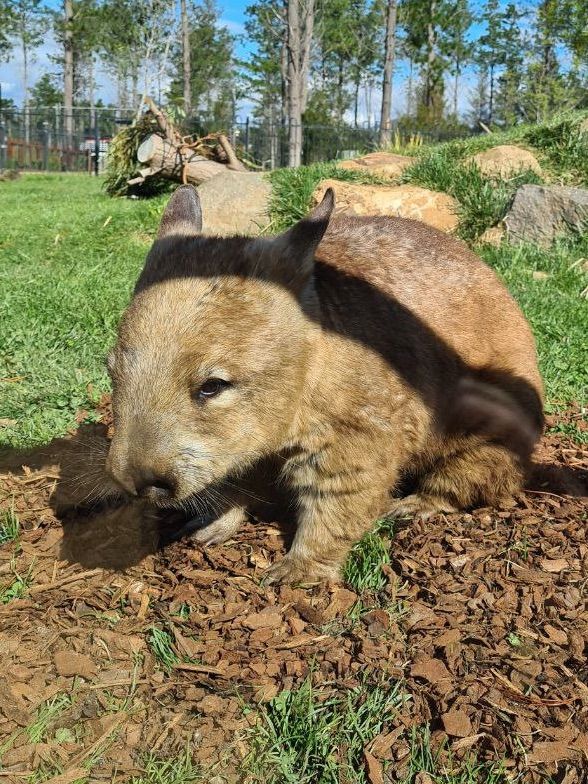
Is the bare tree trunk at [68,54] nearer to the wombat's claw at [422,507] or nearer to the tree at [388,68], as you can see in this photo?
the tree at [388,68]

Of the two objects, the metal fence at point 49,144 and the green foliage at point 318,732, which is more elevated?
the metal fence at point 49,144

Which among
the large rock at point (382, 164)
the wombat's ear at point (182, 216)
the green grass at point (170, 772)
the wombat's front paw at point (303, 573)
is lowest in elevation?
the green grass at point (170, 772)

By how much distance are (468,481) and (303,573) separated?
2.69 feet

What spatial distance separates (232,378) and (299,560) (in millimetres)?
815

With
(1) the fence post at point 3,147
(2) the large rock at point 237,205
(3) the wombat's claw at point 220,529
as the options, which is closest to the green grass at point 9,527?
(3) the wombat's claw at point 220,529

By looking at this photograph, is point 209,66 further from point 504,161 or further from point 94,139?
point 504,161

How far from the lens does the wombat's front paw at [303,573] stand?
2.69m

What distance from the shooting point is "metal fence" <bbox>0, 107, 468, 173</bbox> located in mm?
24797

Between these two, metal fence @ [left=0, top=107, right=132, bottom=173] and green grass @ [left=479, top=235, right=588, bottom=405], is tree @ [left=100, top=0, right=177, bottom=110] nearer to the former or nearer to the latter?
metal fence @ [left=0, top=107, right=132, bottom=173]

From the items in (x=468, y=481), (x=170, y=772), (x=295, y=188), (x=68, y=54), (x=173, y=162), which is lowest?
(x=170, y=772)

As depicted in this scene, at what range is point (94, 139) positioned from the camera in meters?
30.4

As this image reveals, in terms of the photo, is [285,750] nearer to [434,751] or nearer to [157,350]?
[434,751]

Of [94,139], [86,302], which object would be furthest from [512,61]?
[86,302]

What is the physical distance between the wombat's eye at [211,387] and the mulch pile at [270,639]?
30.5 inches
